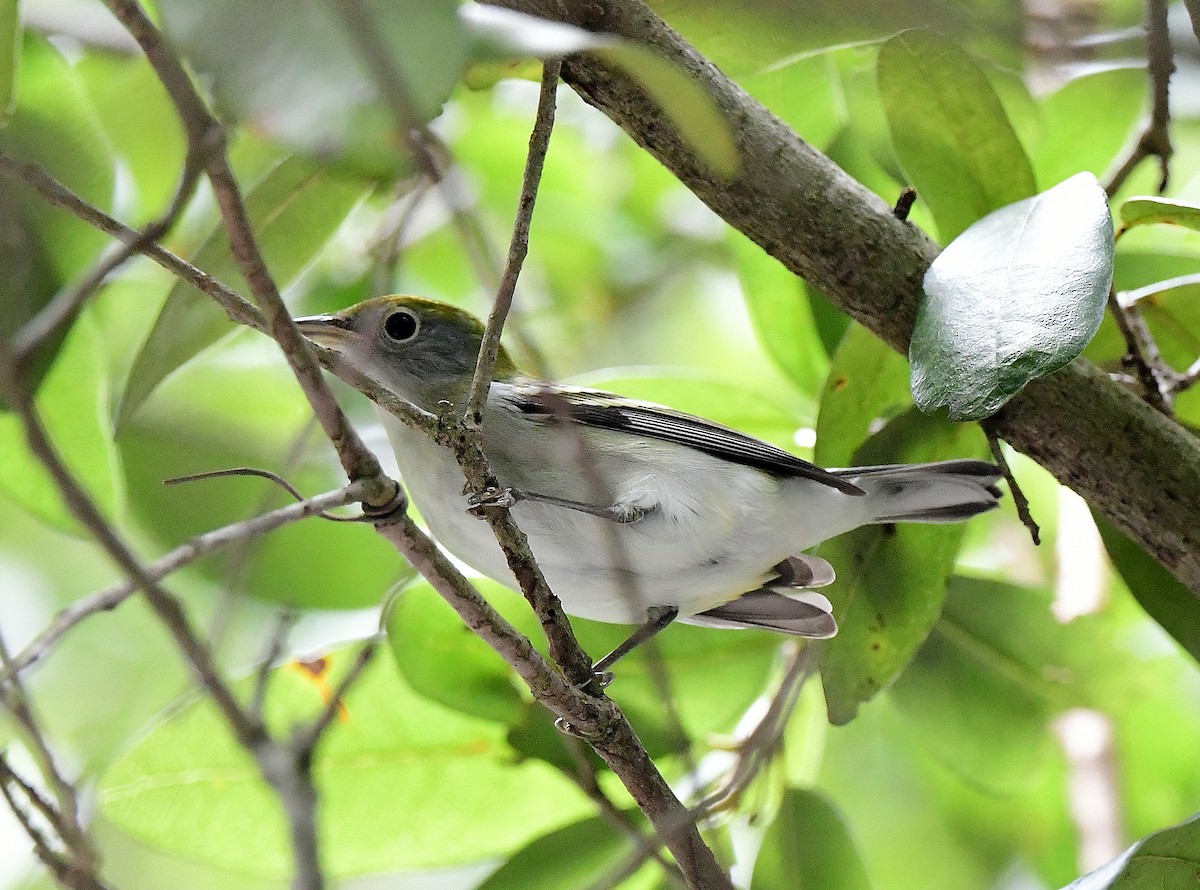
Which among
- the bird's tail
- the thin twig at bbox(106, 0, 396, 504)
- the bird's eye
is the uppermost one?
the bird's eye

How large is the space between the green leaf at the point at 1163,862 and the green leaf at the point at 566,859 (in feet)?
2.56

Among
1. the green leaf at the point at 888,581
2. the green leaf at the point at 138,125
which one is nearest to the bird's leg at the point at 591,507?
the green leaf at the point at 888,581

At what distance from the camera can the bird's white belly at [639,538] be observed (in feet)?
6.56

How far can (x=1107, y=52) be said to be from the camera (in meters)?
1.75

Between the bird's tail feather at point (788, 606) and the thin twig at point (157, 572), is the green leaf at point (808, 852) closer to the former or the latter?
the bird's tail feather at point (788, 606)

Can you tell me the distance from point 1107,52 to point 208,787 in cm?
198

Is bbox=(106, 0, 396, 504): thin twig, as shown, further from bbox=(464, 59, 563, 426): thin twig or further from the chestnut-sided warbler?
the chestnut-sided warbler

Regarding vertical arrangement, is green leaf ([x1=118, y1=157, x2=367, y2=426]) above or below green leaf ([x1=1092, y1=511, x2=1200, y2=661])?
above

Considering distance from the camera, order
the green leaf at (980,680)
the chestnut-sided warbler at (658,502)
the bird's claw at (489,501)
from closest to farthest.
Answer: the bird's claw at (489,501) < the chestnut-sided warbler at (658,502) < the green leaf at (980,680)

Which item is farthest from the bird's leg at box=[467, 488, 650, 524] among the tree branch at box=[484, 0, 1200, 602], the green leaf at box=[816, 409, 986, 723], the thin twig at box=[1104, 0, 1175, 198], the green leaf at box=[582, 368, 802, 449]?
the thin twig at box=[1104, 0, 1175, 198]

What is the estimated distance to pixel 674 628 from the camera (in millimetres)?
2258

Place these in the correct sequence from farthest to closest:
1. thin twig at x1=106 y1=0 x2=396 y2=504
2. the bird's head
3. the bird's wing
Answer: the bird's head
the bird's wing
thin twig at x1=106 y1=0 x2=396 y2=504

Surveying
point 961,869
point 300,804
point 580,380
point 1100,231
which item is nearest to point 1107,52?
point 1100,231

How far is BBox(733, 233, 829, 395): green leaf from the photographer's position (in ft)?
7.50
